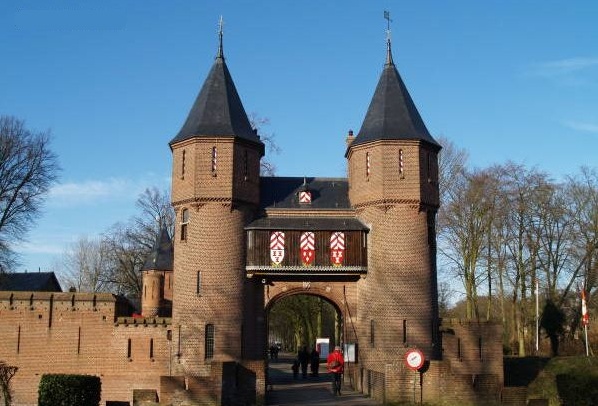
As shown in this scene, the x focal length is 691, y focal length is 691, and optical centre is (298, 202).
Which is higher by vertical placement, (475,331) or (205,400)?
(475,331)

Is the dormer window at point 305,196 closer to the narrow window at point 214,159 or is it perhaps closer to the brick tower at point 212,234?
the brick tower at point 212,234

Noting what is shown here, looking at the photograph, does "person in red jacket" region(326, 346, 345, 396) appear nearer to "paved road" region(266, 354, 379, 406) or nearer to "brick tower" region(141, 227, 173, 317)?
"paved road" region(266, 354, 379, 406)

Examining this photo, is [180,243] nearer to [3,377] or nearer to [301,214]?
[301,214]

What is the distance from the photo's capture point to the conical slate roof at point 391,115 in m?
25.4

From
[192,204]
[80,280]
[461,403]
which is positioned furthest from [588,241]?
[80,280]

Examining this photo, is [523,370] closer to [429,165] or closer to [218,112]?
[429,165]

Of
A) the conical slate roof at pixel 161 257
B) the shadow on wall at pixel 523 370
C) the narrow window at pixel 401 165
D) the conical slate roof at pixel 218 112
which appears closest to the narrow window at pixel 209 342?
the conical slate roof at pixel 218 112

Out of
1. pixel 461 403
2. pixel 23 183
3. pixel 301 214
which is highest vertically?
pixel 23 183

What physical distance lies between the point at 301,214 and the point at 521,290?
15332 millimetres

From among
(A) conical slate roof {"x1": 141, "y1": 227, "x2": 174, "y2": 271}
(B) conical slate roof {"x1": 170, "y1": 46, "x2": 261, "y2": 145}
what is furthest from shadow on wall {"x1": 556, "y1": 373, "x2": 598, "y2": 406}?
(A) conical slate roof {"x1": 141, "y1": 227, "x2": 174, "y2": 271}

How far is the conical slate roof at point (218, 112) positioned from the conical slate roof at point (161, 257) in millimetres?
12958

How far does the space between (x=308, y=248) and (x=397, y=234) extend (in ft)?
10.5

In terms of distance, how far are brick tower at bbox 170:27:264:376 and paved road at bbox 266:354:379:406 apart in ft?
7.38

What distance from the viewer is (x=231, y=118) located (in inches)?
1014
